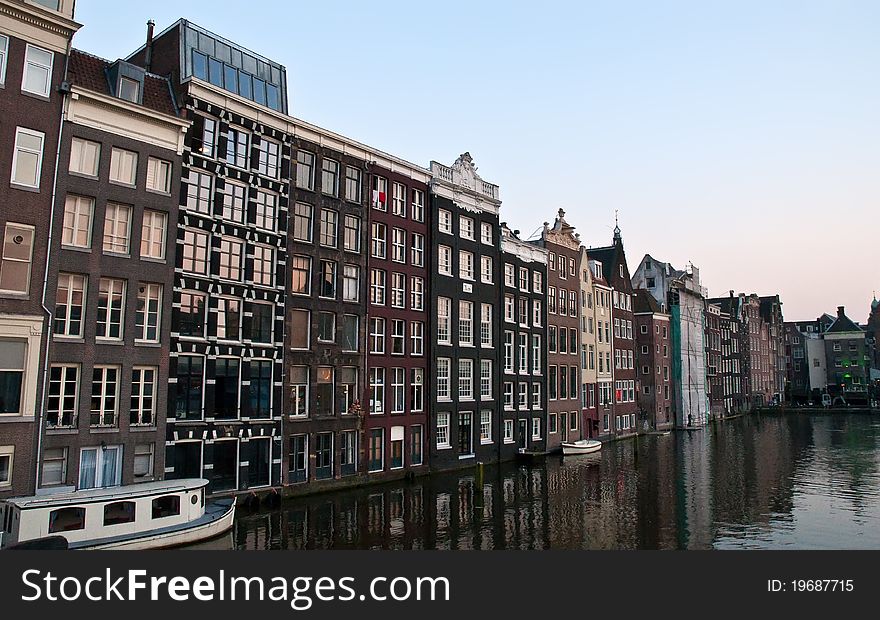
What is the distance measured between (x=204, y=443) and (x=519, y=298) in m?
→ 34.0

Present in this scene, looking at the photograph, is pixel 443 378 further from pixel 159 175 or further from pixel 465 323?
pixel 159 175

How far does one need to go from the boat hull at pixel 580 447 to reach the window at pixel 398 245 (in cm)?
2650

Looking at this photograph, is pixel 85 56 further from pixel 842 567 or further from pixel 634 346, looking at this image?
pixel 634 346

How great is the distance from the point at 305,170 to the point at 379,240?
7.50m

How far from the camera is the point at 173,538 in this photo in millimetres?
25688

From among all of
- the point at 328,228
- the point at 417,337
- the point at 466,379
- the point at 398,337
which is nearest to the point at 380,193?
the point at 328,228

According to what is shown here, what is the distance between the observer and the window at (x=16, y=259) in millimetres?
27031

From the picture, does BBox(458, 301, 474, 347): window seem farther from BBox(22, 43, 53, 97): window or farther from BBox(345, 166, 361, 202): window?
BBox(22, 43, 53, 97): window

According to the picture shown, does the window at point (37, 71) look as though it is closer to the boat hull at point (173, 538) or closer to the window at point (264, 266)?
the window at point (264, 266)

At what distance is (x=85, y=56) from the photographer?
32.1 m

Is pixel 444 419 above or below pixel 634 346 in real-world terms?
below

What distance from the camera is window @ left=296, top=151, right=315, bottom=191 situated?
133 ft

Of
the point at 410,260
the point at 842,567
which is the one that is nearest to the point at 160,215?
the point at 410,260

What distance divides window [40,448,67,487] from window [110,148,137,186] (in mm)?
13075
